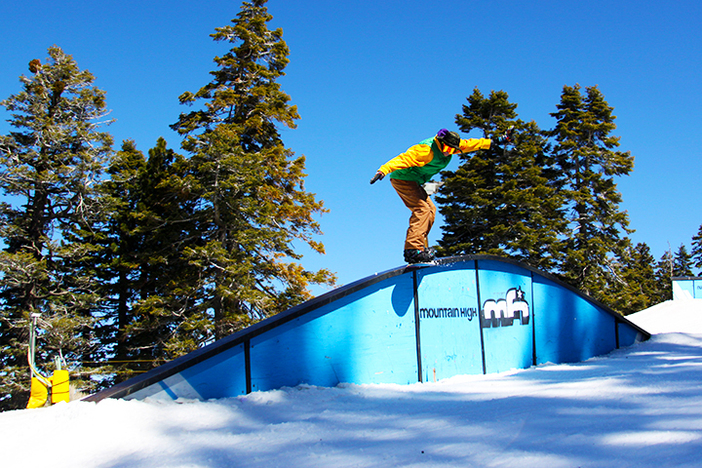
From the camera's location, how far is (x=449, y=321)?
6.45m

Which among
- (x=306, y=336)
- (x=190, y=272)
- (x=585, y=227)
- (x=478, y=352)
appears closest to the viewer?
(x=306, y=336)

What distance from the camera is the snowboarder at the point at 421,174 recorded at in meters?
6.03

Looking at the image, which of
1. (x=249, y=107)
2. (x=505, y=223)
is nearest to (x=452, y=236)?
(x=505, y=223)

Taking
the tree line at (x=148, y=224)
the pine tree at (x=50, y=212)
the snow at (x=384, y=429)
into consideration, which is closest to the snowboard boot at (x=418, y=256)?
the snow at (x=384, y=429)

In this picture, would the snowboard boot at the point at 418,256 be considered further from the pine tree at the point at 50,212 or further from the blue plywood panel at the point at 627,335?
the pine tree at the point at 50,212

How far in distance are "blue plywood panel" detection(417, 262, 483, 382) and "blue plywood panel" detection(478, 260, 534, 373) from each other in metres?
0.23

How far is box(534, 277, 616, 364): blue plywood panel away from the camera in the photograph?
7703mm

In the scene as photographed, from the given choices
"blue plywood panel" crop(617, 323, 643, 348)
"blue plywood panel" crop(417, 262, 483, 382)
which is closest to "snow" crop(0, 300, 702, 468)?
"blue plywood panel" crop(417, 262, 483, 382)

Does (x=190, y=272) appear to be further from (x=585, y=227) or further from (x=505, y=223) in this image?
(x=585, y=227)

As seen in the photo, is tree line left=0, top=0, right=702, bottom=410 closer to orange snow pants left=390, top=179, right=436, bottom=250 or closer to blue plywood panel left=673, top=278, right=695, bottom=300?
blue plywood panel left=673, top=278, right=695, bottom=300

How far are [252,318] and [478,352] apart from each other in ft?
40.2

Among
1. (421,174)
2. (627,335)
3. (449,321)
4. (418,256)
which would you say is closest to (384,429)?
(418,256)

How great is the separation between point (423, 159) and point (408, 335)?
2.26m

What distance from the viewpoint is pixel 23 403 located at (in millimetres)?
16781
